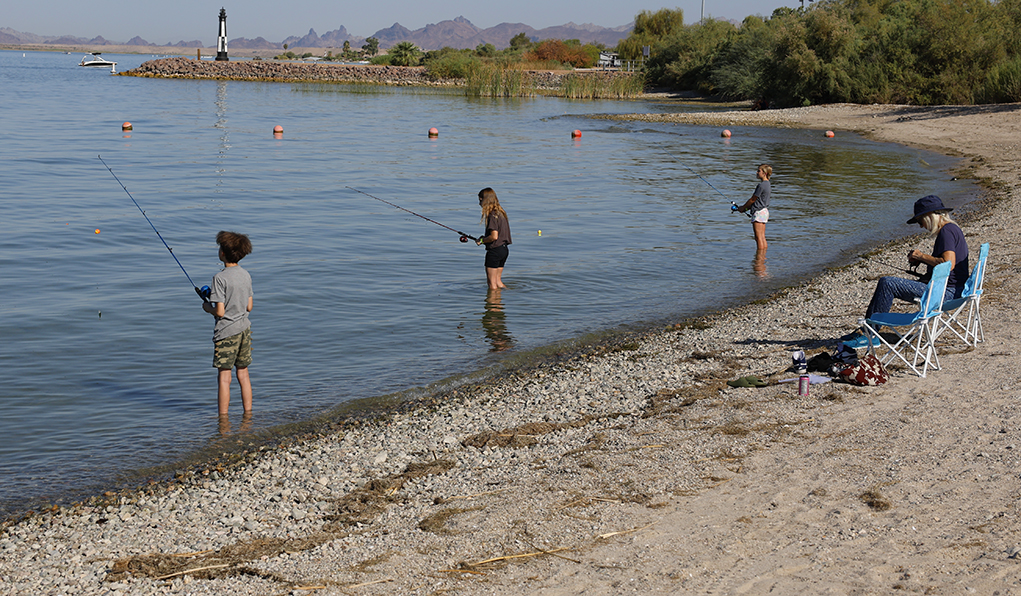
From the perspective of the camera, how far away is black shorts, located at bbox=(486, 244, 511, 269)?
12.4 meters

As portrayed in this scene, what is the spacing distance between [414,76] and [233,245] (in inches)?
3433

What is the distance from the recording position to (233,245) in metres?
7.24

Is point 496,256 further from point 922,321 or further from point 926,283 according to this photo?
point 922,321

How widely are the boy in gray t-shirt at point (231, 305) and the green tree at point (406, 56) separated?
10113cm

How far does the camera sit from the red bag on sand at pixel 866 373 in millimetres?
7562

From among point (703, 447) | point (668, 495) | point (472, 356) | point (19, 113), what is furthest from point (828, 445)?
point (19, 113)

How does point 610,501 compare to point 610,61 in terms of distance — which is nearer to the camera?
point 610,501

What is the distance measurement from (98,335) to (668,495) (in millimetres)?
7993

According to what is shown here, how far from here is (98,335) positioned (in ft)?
35.6

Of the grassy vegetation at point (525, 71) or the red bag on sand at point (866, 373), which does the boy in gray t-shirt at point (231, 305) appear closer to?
the red bag on sand at point (866, 373)

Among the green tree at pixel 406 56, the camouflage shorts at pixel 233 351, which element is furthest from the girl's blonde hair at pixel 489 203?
the green tree at pixel 406 56

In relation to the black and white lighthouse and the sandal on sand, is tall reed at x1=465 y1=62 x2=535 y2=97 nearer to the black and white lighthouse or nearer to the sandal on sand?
the black and white lighthouse

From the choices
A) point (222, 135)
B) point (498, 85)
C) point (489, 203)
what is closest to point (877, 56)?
point (498, 85)

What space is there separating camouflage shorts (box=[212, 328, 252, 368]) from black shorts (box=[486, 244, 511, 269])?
512cm
